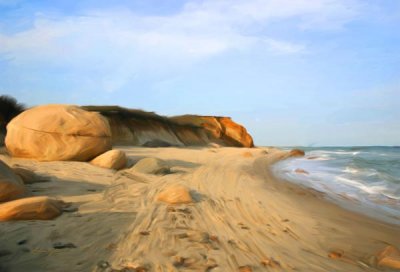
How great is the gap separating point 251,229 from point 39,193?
3.23 meters

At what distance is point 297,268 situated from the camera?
8.89 feet

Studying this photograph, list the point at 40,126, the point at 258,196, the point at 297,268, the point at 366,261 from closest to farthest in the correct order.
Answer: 1. the point at 297,268
2. the point at 366,261
3. the point at 258,196
4. the point at 40,126

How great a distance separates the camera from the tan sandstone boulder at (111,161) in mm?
7316

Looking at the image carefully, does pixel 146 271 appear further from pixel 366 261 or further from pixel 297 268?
pixel 366 261

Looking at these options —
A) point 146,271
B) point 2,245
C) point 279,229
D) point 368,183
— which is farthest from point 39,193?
point 368,183

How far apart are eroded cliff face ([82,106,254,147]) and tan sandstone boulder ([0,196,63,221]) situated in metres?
14.8

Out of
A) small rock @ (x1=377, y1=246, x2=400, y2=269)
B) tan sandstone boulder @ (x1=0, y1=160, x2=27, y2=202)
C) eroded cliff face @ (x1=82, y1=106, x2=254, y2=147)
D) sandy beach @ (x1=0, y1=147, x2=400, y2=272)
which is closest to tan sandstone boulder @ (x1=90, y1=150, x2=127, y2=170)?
sandy beach @ (x1=0, y1=147, x2=400, y2=272)

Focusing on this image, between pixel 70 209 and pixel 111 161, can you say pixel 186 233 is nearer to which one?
pixel 70 209

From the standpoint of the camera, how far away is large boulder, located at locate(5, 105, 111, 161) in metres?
7.52

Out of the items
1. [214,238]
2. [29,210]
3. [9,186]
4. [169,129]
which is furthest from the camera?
[169,129]

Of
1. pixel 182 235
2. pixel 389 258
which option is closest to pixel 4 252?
pixel 182 235

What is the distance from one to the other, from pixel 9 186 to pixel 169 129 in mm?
20737

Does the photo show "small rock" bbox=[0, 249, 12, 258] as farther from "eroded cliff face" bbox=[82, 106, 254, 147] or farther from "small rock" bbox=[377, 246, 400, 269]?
"eroded cliff face" bbox=[82, 106, 254, 147]

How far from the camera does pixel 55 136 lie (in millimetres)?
7617
